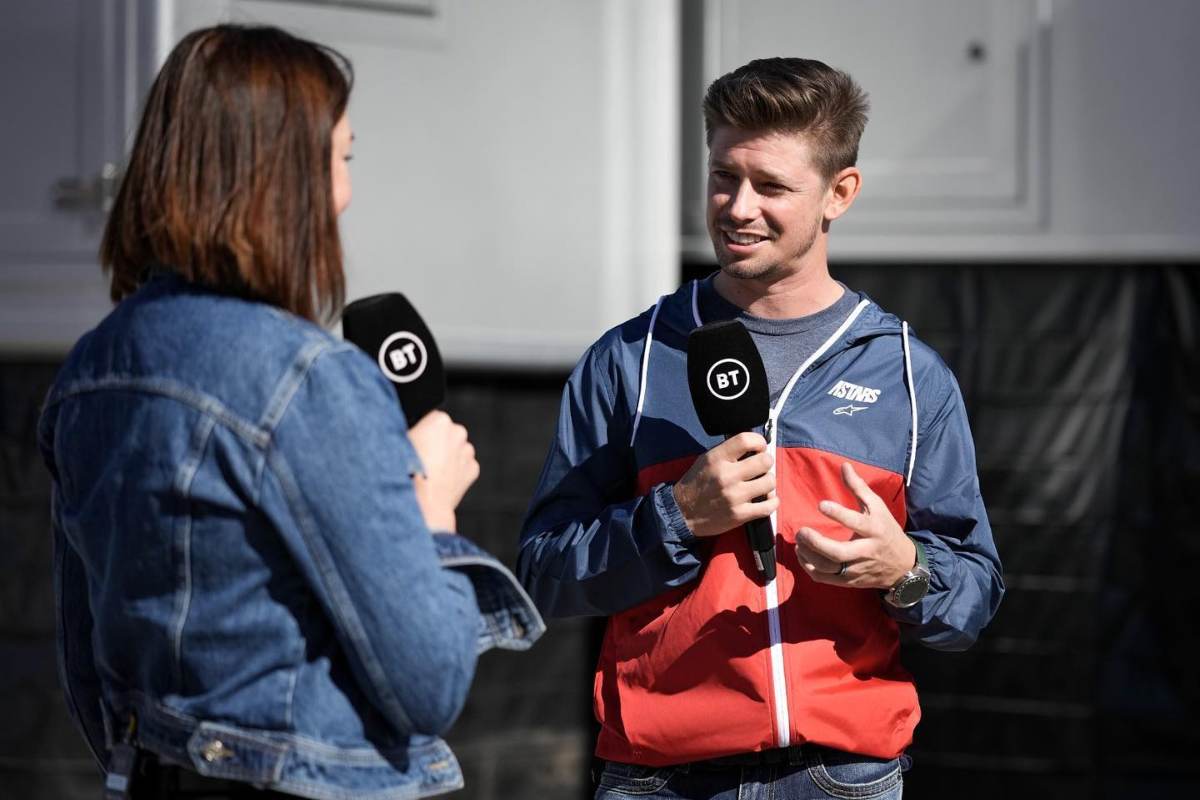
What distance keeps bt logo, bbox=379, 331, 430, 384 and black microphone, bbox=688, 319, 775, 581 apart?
1.51ft

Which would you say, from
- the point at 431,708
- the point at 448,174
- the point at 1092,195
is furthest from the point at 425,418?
the point at 1092,195

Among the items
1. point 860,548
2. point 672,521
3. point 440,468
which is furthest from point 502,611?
point 860,548

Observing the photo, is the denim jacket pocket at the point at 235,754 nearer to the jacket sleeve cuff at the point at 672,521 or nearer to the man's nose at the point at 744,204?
the jacket sleeve cuff at the point at 672,521

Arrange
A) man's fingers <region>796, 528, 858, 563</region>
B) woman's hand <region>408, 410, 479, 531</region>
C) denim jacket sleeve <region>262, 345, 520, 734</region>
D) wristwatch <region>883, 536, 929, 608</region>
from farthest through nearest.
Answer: wristwatch <region>883, 536, 929, 608</region>, man's fingers <region>796, 528, 858, 563</region>, woman's hand <region>408, 410, 479, 531</region>, denim jacket sleeve <region>262, 345, 520, 734</region>

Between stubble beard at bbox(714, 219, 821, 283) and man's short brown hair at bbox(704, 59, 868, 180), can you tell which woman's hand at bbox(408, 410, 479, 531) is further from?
man's short brown hair at bbox(704, 59, 868, 180)

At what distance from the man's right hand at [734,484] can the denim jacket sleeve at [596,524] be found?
6 centimetres

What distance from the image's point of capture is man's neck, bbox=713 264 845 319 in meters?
2.39

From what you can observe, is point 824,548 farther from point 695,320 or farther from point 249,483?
point 249,483

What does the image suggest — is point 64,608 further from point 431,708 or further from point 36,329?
point 36,329

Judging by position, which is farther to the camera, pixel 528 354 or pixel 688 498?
pixel 528 354

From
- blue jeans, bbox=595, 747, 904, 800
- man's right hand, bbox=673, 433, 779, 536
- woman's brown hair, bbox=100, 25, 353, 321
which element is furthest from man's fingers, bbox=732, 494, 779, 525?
woman's brown hair, bbox=100, 25, 353, 321

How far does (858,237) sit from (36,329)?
2.15 metres

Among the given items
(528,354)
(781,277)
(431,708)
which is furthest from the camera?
(528,354)

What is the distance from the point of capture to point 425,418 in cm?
182
